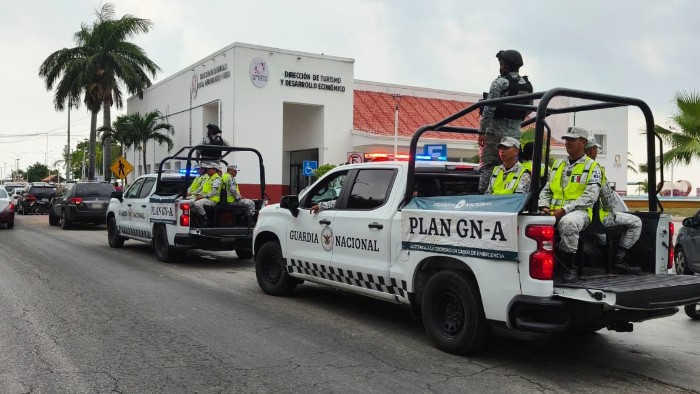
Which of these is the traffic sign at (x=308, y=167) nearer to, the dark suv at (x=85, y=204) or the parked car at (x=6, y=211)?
the dark suv at (x=85, y=204)

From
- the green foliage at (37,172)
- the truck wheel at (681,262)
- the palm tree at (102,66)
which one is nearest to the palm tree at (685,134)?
the truck wheel at (681,262)

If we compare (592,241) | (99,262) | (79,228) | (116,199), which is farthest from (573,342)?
(79,228)

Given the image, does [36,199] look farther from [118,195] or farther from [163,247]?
[163,247]

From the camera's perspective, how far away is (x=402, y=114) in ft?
108

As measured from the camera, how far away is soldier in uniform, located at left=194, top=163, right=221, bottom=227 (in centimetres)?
1128

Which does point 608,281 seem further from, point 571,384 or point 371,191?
point 371,191

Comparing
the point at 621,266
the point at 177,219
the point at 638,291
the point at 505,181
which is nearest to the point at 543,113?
the point at 505,181

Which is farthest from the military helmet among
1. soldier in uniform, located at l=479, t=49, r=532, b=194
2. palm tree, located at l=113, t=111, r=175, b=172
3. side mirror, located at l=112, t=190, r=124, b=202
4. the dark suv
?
palm tree, located at l=113, t=111, r=175, b=172

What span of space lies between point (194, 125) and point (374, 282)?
2680 cm

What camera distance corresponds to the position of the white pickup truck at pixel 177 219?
37.0 ft

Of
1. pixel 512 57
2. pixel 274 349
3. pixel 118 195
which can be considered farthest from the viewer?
pixel 118 195

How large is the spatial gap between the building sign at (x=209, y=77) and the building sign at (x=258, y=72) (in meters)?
1.03

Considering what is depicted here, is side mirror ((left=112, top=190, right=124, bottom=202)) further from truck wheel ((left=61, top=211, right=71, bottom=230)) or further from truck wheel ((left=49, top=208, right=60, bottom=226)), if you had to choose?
truck wheel ((left=49, top=208, right=60, bottom=226))

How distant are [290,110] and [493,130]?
2556 centimetres
